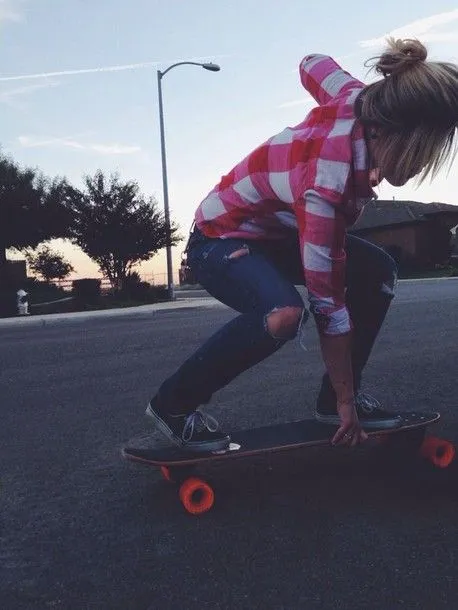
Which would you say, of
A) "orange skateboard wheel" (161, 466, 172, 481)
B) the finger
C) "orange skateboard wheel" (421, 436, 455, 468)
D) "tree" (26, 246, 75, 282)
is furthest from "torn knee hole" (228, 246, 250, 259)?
"tree" (26, 246, 75, 282)

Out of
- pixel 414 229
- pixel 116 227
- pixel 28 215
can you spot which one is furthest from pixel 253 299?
pixel 414 229

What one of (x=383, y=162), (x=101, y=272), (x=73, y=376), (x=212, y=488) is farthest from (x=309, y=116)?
(x=101, y=272)

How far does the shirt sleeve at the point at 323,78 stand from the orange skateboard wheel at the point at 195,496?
5.17 ft

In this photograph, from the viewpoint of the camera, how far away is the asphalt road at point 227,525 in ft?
6.77

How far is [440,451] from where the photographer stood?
310 cm

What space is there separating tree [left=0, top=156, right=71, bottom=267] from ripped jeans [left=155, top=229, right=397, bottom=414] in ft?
113

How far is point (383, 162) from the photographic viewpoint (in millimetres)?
2480

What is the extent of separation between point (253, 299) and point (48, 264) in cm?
4203

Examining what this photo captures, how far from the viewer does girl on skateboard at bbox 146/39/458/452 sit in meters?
2.45

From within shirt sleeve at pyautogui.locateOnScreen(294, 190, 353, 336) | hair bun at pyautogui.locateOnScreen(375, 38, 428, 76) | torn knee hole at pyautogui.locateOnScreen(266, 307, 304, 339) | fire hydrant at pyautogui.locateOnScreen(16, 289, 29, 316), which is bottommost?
fire hydrant at pyautogui.locateOnScreen(16, 289, 29, 316)

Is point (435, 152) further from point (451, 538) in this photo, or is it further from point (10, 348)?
point (10, 348)

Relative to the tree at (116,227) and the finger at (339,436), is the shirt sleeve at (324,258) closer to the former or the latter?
the finger at (339,436)

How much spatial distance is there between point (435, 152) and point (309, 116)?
0.54 m

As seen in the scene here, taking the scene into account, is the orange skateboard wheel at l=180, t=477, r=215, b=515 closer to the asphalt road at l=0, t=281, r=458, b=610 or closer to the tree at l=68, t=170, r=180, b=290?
the asphalt road at l=0, t=281, r=458, b=610
